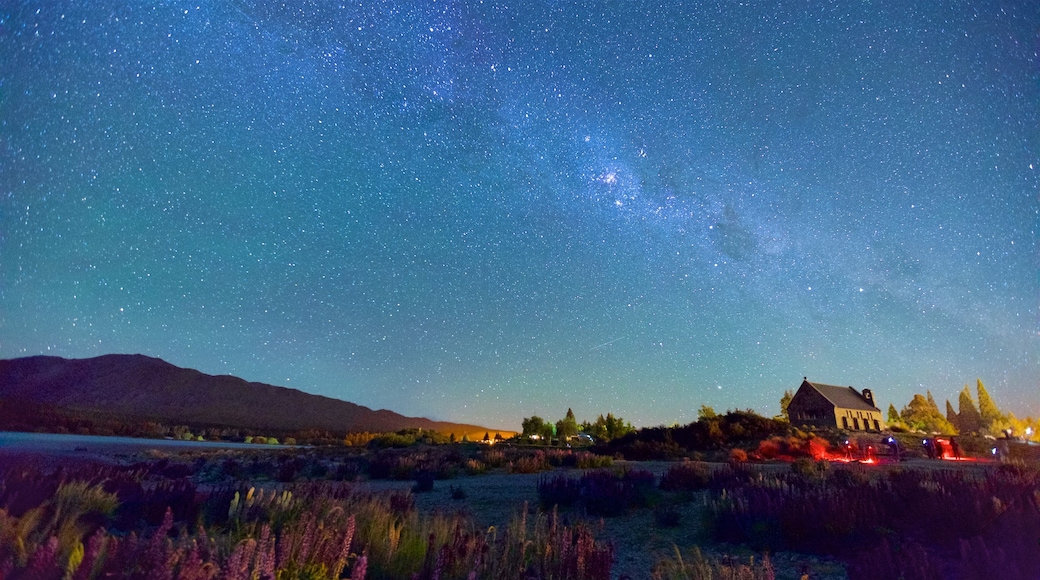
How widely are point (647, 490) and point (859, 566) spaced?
674 centimetres

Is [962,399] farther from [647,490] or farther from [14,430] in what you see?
[14,430]

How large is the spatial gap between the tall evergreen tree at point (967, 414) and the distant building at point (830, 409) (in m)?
63.7

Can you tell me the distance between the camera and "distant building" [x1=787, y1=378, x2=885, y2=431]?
56.0 m

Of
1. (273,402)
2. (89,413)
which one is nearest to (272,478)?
(89,413)

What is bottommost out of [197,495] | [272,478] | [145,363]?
[272,478]

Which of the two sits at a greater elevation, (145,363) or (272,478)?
(145,363)

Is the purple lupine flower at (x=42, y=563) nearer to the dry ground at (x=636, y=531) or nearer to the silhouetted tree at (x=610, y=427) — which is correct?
the dry ground at (x=636, y=531)

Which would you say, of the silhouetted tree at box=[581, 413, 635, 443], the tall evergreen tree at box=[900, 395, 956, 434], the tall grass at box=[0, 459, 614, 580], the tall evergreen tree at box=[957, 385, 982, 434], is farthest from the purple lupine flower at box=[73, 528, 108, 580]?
the tall evergreen tree at box=[957, 385, 982, 434]

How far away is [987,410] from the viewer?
10881cm

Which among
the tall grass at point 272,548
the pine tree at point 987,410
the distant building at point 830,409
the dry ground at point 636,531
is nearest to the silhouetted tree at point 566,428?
the distant building at point 830,409

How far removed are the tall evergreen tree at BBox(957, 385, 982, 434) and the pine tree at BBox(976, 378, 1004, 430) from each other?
155cm

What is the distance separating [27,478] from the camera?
7105mm

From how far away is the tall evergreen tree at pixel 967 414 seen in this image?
345 feet

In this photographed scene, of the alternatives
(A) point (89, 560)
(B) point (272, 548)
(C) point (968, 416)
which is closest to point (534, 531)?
(B) point (272, 548)
